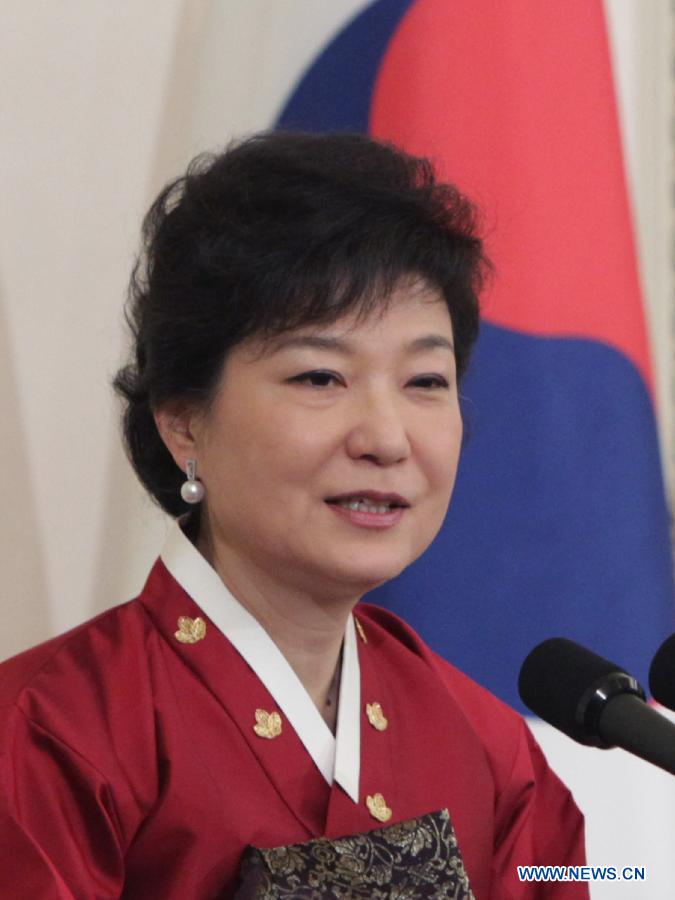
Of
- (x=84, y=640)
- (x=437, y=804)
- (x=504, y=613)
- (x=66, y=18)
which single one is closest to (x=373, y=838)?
(x=437, y=804)

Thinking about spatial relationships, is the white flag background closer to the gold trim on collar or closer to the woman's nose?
the gold trim on collar

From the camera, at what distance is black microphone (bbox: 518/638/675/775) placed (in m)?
0.74

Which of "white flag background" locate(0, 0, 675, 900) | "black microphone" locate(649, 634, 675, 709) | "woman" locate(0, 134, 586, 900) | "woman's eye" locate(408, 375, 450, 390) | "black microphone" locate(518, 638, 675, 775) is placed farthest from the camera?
"white flag background" locate(0, 0, 675, 900)

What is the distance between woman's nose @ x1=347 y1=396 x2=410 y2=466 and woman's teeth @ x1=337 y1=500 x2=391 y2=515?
0.04 meters

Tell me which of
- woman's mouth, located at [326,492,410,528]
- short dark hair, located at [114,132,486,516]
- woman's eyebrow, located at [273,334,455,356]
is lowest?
woman's mouth, located at [326,492,410,528]

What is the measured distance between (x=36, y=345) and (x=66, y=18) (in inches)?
15.2

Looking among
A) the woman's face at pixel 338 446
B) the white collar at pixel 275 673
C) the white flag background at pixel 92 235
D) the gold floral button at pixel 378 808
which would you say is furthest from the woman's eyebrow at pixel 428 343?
the white flag background at pixel 92 235

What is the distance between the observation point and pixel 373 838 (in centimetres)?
100

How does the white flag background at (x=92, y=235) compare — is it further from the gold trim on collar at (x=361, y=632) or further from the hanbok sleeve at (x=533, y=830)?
the gold trim on collar at (x=361, y=632)

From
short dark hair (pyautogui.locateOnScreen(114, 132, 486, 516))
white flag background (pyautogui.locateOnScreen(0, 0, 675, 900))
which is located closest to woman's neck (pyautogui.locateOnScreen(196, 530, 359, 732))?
short dark hair (pyautogui.locateOnScreen(114, 132, 486, 516))

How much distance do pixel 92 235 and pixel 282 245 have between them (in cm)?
62

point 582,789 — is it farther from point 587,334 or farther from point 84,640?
point 84,640

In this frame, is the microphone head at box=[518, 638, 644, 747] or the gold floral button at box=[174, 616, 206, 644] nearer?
the microphone head at box=[518, 638, 644, 747]

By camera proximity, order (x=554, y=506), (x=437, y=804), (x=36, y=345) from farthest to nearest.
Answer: (x=36, y=345)
(x=554, y=506)
(x=437, y=804)
